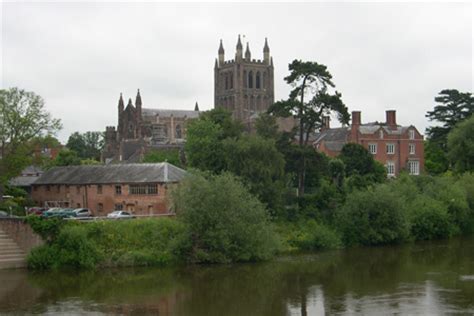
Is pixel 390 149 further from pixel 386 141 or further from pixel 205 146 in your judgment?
pixel 205 146

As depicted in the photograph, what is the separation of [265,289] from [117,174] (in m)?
24.4

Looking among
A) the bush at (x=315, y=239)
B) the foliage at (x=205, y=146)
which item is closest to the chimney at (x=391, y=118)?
the foliage at (x=205, y=146)

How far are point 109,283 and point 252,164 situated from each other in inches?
679

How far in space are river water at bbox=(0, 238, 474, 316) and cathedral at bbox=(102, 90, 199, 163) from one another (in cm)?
5860

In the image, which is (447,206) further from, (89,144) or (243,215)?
(89,144)

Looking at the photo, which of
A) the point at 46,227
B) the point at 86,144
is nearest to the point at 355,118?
the point at 46,227

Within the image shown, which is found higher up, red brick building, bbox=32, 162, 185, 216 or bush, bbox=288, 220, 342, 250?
red brick building, bbox=32, 162, 185, 216

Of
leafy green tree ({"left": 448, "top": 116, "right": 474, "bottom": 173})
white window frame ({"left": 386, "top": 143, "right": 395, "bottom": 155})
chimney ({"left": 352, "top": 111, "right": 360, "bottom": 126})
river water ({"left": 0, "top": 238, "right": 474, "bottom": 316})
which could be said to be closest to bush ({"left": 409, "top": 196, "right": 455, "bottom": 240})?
river water ({"left": 0, "top": 238, "right": 474, "bottom": 316})

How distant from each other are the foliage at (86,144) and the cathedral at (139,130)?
16011 mm

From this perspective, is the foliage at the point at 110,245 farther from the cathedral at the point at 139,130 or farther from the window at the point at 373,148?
the cathedral at the point at 139,130

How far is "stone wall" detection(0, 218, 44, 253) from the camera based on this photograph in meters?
45.9

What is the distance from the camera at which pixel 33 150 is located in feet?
200

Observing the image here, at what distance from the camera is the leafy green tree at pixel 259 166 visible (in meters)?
54.6

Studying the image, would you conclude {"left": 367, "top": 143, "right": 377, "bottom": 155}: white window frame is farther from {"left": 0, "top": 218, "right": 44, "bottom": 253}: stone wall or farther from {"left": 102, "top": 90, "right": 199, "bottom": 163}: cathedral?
{"left": 0, "top": 218, "right": 44, "bottom": 253}: stone wall
